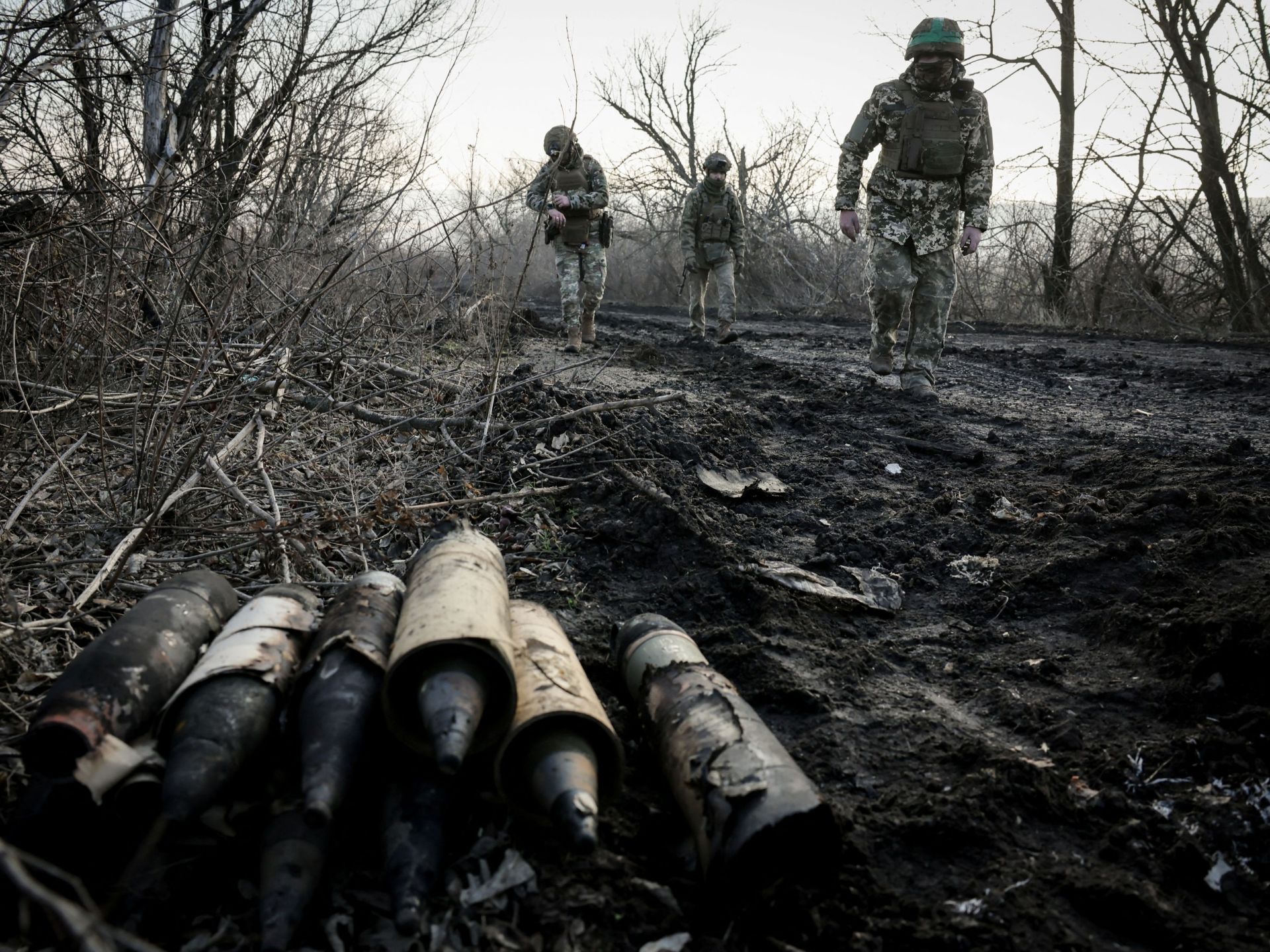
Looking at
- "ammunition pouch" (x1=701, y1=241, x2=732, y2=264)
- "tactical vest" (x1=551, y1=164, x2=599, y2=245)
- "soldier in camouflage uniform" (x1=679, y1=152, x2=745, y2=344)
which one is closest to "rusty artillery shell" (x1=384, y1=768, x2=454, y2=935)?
"tactical vest" (x1=551, y1=164, x2=599, y2=245)

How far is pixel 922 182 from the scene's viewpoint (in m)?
6.26

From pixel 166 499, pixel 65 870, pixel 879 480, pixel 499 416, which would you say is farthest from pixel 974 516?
pixel 65 870

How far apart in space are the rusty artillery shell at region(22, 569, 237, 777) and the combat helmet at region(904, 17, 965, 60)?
5.96 m

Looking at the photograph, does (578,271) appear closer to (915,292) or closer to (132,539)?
(915,292)

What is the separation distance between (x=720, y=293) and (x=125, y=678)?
31.7ft

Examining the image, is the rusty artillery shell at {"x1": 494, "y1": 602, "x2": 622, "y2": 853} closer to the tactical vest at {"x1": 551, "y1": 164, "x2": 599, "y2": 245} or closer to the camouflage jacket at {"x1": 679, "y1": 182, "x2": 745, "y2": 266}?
the tactical vest at {"x1": 551, "y1": 164, "x2": 599, "y2": 245}

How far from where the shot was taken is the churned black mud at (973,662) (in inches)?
65.2

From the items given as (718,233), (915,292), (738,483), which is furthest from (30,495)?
(718,233)

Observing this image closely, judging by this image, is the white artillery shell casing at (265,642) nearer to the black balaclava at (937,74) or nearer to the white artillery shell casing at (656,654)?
the white artillery shell casing at (656,654)

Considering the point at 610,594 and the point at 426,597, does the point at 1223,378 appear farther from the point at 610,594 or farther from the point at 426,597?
the point at 426,597

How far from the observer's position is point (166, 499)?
2672mm

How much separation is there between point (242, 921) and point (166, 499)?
1523mm

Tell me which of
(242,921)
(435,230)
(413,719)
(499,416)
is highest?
(435,230)

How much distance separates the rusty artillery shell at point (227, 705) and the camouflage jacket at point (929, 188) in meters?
5.50
